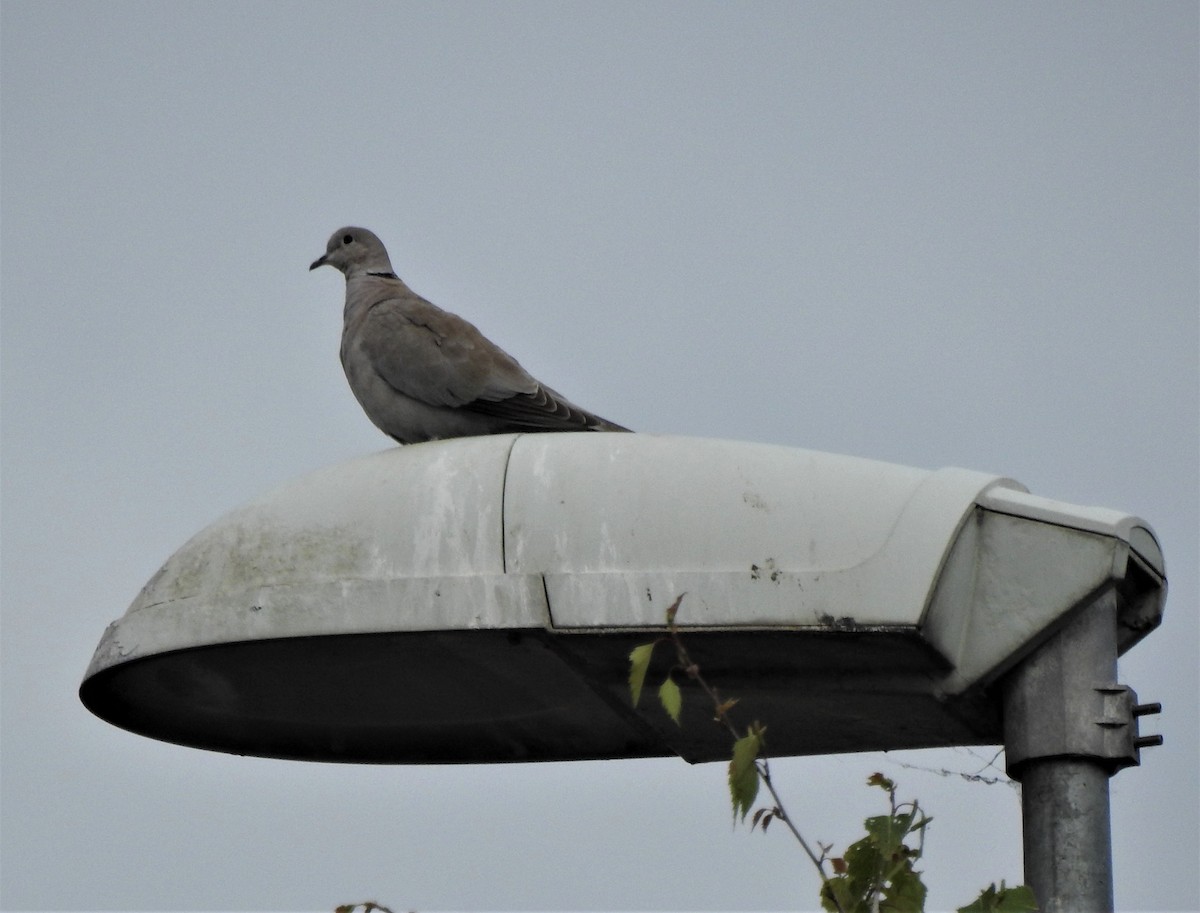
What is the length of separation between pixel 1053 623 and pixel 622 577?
2.02ft

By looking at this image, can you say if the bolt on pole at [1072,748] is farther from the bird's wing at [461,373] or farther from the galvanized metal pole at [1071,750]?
the bird's wing at [461,373]

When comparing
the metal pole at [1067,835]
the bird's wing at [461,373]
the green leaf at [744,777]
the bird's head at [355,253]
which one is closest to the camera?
the green leaf at [744,777]

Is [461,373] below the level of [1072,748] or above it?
above

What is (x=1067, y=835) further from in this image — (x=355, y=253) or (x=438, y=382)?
(x=355, y=253)

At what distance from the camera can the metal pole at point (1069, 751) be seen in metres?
2.59

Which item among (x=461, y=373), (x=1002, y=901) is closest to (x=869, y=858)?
(x=1002, y=901)

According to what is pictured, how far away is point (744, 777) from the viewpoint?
2182 millimetres

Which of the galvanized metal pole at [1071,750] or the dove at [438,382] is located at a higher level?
the dove at [438,382]

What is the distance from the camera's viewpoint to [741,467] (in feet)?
9.48

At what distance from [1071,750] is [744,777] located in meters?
0.68

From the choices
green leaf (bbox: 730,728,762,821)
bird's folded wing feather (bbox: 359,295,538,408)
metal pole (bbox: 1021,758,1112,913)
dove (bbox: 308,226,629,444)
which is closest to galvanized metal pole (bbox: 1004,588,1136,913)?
metal pole (bbox: 1021,758,1112,913)

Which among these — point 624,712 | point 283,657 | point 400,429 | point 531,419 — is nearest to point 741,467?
point 624,712

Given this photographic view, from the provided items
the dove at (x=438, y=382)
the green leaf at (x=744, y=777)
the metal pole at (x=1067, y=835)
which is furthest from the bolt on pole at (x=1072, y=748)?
the dove at (x=438, y=382)

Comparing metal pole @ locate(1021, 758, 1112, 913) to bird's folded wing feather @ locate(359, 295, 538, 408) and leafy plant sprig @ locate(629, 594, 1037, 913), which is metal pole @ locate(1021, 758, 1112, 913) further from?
bird's folded wing feather @ locate(359, 295, 538, 408)
